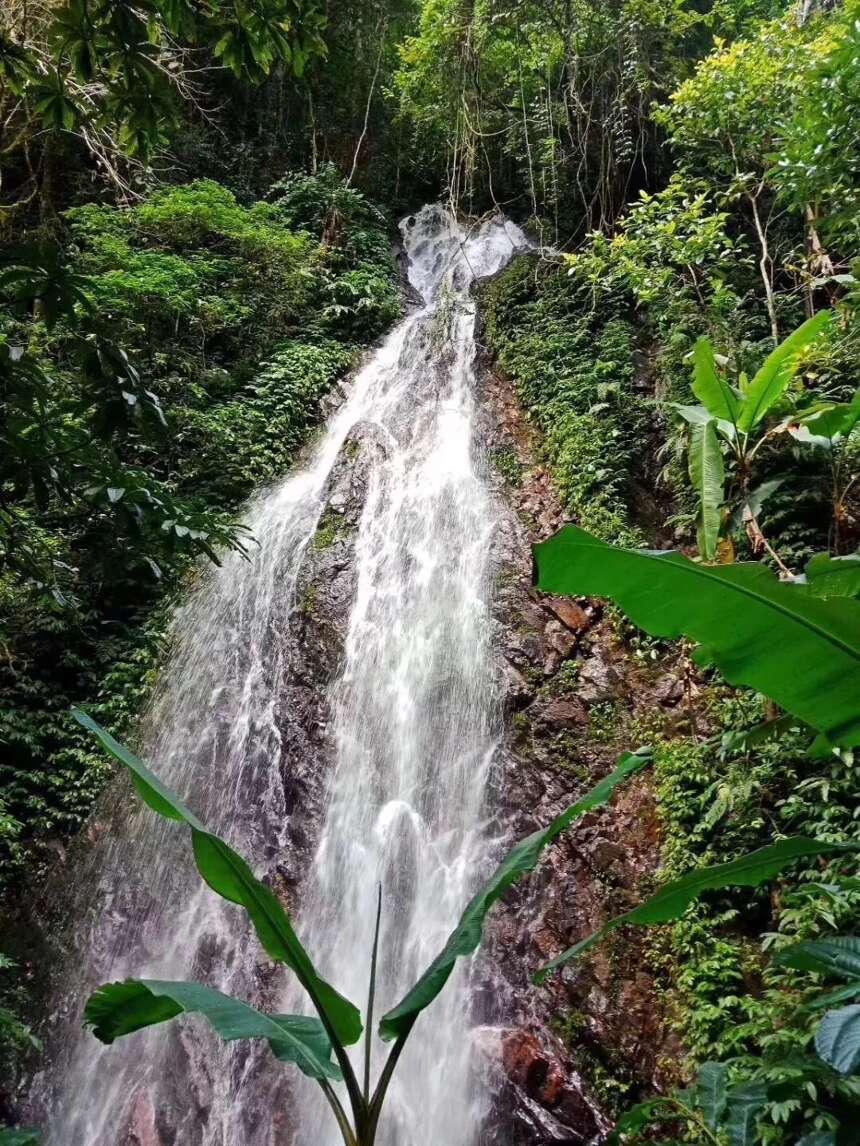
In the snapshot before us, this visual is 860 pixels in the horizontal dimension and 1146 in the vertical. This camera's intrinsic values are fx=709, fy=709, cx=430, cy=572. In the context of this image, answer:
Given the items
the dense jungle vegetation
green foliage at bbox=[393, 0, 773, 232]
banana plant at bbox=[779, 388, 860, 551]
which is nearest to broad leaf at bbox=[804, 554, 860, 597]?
the dense jungle vegetation

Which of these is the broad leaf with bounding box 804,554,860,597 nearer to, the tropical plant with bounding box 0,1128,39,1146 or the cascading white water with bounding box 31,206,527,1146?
the tropical plant with bounding box 0,1128,39,1146

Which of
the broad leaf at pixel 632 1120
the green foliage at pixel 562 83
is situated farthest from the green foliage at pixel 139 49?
the green foliage at pixel 562 83

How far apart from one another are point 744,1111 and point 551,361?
24.5 ft

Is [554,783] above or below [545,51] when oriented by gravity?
below

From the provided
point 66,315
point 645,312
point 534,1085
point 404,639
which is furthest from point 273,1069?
point 645,312

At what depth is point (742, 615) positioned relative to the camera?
1.32 meters

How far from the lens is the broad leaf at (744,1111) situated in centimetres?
136

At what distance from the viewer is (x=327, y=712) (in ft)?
18.9

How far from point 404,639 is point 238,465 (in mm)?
3571

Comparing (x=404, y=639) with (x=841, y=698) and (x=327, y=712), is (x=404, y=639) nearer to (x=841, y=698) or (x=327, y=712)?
(x=327, y=712)

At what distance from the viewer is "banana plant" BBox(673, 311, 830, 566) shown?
4.20 metres

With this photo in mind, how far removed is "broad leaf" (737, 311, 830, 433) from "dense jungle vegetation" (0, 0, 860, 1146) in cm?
3

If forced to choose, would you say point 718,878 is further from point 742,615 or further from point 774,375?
point 774,375

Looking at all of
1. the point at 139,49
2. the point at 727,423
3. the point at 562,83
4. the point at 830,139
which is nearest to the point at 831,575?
the point at 139,49
